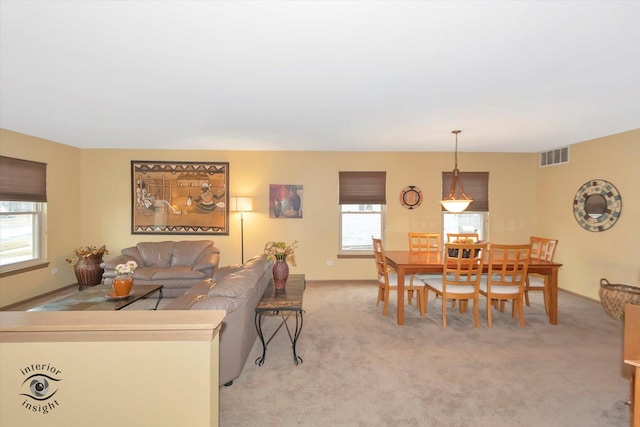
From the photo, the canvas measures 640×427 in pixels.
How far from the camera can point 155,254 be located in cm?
554

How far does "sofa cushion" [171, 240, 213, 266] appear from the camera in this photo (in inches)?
217

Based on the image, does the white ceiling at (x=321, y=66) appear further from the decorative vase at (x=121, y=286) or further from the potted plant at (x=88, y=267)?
the potted plant at (x=88, y=267)

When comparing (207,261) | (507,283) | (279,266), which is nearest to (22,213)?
(207,261)

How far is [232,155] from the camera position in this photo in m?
6.23

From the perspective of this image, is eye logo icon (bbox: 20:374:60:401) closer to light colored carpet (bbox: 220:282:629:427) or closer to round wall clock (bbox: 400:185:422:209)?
light colored carpet (bbox: 220:282:629:427)

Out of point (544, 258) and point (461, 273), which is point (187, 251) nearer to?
point (461, 273)

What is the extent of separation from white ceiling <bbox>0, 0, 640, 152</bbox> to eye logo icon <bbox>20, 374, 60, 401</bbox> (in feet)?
6.18

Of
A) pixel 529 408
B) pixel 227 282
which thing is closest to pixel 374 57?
pixel 227 282

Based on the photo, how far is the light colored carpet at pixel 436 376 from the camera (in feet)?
7.62

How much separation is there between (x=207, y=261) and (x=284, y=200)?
1812mm

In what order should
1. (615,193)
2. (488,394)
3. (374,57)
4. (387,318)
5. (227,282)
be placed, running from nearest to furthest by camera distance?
(374,57)
(488,394)
(227,282)
(387,318)
(615,193)

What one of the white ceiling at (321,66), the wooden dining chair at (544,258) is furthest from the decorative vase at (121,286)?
the wooden dining chair at (544,258)

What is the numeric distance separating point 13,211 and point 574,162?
8.89 m

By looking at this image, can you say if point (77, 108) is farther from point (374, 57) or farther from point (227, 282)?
point (374, 57)
